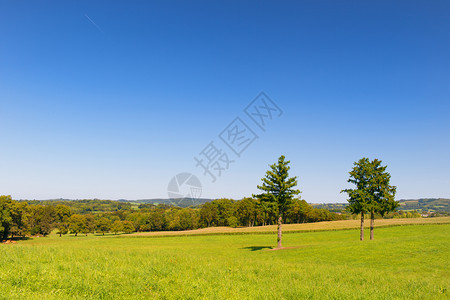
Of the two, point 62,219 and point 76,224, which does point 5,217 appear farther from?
point 62,219

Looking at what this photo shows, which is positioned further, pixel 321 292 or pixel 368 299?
pixel 321 292

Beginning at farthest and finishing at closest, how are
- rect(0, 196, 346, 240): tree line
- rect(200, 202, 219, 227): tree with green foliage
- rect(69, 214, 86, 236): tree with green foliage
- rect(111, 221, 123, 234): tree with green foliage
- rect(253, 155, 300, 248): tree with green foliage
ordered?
rect(200, 202, 219, 227): tree with green foliage → rect(111, 221, 123, 234): tree with green foliage → rect(69, 214, 86, 236): tree with green foliage → rect(0, 196, 346, 240): tree line → rect(253, 155, 300, 248): tree with green foliage

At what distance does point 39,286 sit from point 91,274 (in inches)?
60.7

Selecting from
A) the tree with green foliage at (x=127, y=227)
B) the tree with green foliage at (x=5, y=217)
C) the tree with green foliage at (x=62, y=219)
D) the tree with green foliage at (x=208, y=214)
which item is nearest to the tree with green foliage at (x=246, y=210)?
the tree with green foliage at (x=208, y=214)

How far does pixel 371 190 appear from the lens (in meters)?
43.7

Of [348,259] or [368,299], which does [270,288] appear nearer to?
[368,299]

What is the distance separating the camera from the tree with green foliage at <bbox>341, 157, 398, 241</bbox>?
140 feet

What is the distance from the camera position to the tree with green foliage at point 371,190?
42.8 metres

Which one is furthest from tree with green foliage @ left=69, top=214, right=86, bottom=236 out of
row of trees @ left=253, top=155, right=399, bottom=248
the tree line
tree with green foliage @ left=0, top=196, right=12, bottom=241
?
row of trees @ left=253, top=155, right=399, bottom=248

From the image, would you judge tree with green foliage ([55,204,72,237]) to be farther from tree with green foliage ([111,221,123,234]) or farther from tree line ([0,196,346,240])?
tree with green foliage ([111,221,123,234])

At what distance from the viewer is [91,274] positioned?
29.3ft

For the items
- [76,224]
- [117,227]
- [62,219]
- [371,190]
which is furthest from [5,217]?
[371,190]

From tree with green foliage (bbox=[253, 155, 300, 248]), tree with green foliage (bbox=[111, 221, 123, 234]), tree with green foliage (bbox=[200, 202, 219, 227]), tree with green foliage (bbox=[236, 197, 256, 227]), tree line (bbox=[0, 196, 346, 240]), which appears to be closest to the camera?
tree with green foliage (bbox=[253, 155, 300, 248])

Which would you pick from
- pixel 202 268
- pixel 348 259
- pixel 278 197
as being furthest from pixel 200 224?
pixel 202 268
